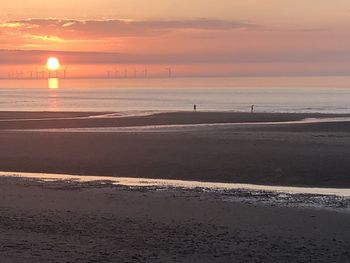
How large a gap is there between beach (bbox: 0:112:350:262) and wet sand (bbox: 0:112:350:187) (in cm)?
5

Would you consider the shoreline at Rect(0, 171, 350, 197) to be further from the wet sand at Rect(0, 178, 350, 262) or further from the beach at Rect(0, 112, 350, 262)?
the wet sand at Rect(0, 178, 350, 262)

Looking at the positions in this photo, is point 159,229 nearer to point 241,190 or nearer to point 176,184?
point 241,190

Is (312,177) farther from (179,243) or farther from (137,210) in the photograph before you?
(179,243)

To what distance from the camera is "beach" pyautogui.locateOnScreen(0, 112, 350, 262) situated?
1059cm

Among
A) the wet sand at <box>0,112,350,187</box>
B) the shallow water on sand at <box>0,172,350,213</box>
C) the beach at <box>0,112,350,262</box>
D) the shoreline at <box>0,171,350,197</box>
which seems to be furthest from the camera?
the wet sand at <box>0,112,350,187</box>

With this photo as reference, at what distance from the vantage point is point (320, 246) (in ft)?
36.1

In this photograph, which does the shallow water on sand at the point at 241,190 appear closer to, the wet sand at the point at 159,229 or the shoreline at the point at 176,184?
the shoreline at the point at 176,184

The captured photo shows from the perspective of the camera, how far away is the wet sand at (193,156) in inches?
856

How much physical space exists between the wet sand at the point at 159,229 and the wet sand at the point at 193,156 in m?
5.20

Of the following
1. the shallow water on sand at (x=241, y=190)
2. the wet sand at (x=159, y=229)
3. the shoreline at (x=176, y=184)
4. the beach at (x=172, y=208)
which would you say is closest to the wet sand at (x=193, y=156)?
the beach at (x=172, y=208)

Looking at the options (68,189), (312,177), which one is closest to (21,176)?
(68,189)

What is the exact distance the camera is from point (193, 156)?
86.1 feet

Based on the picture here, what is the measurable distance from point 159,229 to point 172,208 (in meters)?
2.44

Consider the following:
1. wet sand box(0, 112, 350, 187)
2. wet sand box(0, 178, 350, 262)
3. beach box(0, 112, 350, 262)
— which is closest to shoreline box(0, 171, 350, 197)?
beach box(0, 112, 350, 262)
